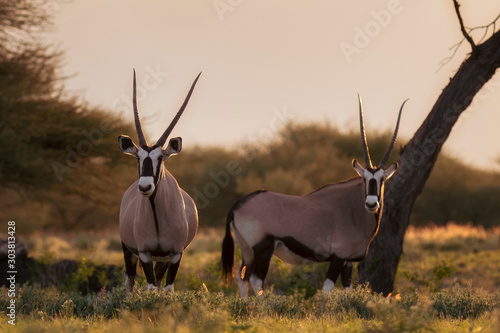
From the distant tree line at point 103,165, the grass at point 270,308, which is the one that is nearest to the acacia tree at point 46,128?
the distant tree line at point 103,165

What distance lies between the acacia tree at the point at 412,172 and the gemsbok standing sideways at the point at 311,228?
186 centimetres

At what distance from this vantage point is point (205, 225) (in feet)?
126

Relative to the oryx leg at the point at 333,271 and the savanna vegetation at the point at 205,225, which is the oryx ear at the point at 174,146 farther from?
the oryx leg at the point at 333,271

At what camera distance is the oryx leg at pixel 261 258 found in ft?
28.2

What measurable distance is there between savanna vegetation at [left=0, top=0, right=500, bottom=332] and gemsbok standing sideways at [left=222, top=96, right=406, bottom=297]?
48cm

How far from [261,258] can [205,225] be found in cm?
2987

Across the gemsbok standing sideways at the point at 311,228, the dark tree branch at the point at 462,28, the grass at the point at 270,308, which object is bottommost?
the grass at the point at 270,308

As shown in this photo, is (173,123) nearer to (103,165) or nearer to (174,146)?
(174,146)

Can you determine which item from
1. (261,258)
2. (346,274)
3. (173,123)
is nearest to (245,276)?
(261,258)

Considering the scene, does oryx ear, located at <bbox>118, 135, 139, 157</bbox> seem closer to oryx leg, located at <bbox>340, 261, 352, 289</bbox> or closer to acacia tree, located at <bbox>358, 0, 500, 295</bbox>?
oryx leg, located at <bbox>340, 261, 352, 289</bbox>

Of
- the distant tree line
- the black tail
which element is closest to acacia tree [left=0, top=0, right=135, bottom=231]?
the distant tree line

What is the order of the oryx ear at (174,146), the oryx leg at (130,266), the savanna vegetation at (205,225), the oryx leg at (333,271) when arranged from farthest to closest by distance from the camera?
1. the oryx leg at (130,266)
2. the oryx leg at (333,271)
3. the oryx ear at (174,146)
4. the savanna vegetation at (205,225)

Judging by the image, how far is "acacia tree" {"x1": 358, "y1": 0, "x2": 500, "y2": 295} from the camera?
10539 mm

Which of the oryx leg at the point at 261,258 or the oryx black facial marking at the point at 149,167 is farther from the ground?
the oryx black facial marking at the point at 149,167
